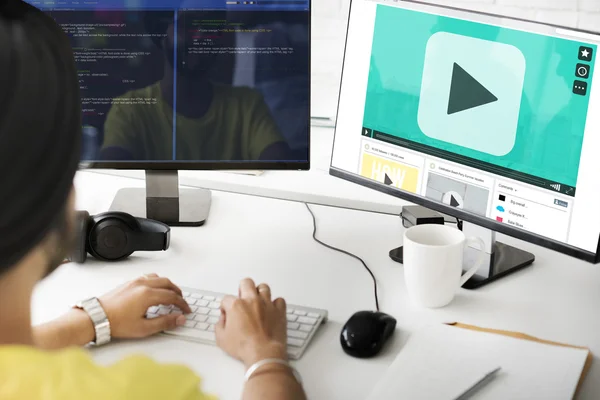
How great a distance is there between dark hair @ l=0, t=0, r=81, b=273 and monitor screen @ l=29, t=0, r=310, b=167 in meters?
0.87

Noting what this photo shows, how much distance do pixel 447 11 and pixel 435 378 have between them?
0.61 metres

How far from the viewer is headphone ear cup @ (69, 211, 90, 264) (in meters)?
1.42

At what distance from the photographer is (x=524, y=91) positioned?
4.26ft

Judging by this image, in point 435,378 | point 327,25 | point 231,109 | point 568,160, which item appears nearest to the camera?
point 435,378

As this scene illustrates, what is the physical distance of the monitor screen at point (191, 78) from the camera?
5.06ft

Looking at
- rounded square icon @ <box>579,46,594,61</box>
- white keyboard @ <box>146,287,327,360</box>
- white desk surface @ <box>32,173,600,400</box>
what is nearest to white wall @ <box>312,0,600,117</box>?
white desk surface @ <box>32,173,600,400</box>

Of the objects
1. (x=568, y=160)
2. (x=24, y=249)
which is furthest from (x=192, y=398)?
(x=568, y=160)

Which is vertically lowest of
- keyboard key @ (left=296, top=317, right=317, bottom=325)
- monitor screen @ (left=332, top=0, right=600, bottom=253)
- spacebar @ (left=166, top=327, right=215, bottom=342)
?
spacebar @ (left=166, top=327, right=215, bottom=342)

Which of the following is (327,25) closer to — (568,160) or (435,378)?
(568,160)

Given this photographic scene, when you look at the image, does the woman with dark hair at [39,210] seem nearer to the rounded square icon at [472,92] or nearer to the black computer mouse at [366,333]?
the black computer mouse at [366,333]

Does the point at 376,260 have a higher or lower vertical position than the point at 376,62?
lower

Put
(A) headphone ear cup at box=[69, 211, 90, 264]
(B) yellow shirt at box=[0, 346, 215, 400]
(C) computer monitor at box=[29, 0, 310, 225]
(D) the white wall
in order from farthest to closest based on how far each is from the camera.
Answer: (D) the white wall < (C) computer monitor at box=[29, 0, 310, 225] < (A) headphone ear cup at box=[69, 211, 90, 264] < (B) yellow shirt at box=[0, 346, 215, 400]

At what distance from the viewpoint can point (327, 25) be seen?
2348 millimetres

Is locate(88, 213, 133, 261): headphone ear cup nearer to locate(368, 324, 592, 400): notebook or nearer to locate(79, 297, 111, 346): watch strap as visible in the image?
locate(79, 297, 111, 346): watch strap
